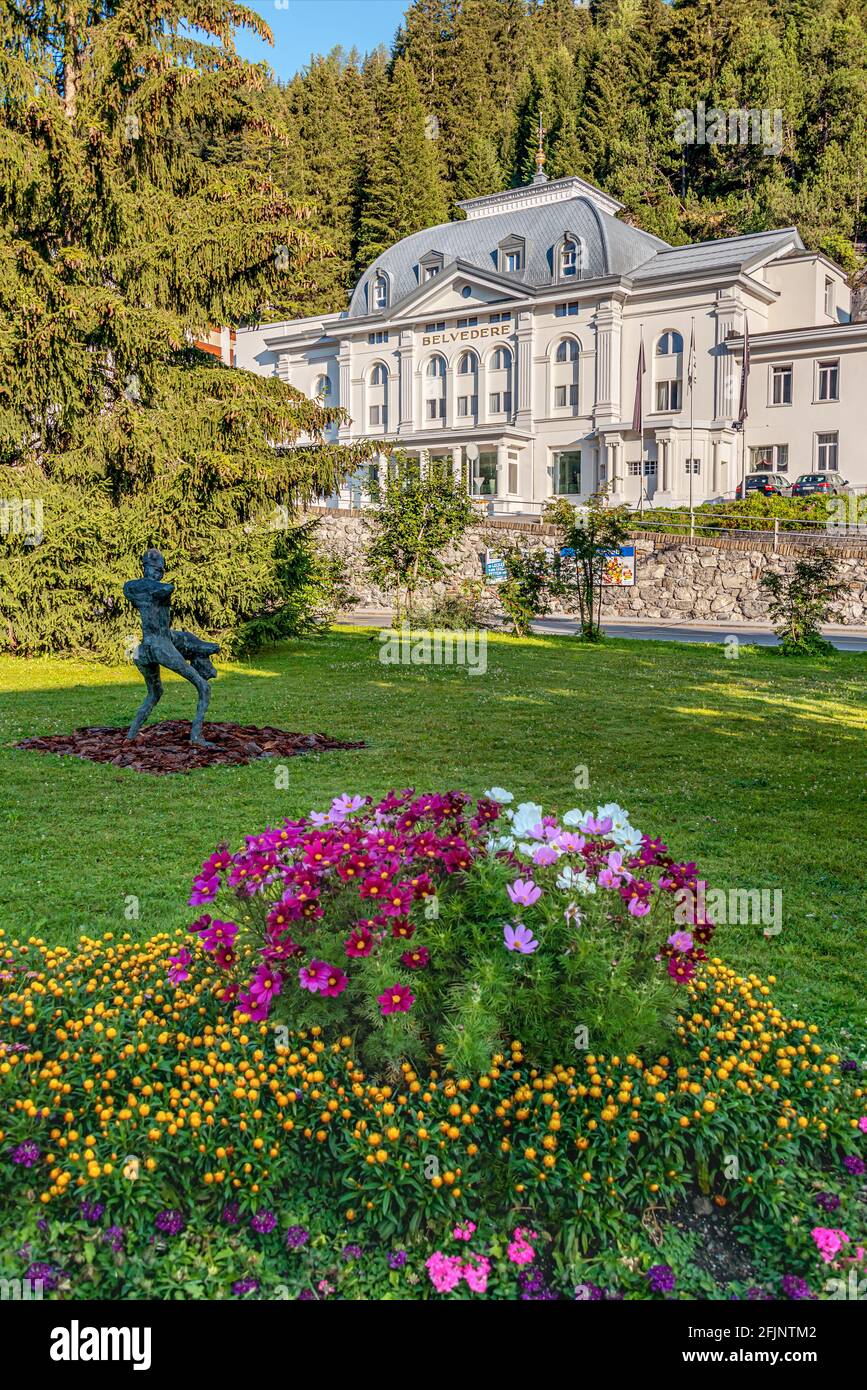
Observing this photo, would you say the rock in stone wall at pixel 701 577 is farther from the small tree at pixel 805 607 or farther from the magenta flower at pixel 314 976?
the magenta flower at pixel 314 976

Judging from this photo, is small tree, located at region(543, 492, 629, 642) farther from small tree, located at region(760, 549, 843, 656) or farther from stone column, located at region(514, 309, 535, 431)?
stone column, located at region(514, 309, 535, 431)

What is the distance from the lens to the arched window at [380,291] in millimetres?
51938

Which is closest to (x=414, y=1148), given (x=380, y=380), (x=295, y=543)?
(x=295, y=543)

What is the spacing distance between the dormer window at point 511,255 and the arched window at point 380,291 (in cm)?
623

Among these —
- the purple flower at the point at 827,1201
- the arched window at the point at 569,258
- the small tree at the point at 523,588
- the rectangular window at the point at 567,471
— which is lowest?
the purple flower at the point at 827,1201

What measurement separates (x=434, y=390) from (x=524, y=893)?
4900 centimetres

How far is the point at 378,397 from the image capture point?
51.8 metres

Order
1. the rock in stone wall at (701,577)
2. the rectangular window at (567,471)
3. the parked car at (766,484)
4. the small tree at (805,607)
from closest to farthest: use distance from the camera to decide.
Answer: the small tree at (805,607)
the rock in stone wall at (701,577)
the parked car at (766,484)
the rectangular window at (567,471)

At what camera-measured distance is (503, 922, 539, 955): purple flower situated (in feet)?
11.0

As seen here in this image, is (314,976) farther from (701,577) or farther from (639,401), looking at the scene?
(639,401)

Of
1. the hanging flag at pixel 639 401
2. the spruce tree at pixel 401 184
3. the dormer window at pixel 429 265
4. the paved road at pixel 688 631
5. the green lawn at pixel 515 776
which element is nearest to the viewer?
the green lawn at pixel 515 776

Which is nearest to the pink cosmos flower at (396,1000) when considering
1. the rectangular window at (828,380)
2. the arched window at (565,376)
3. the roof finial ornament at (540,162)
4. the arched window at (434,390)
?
the rectangular window at (828,380)

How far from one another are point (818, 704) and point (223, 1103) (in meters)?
11.4

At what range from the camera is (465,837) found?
13.0ft
